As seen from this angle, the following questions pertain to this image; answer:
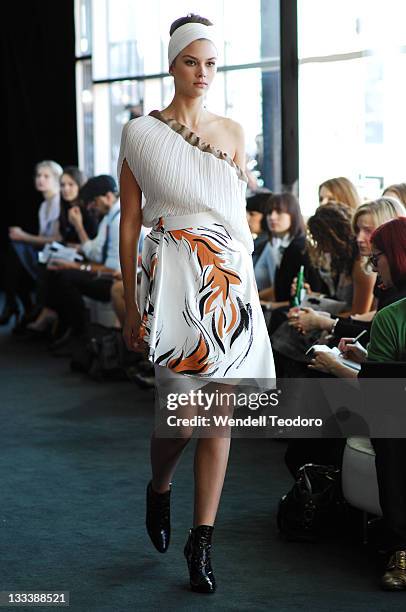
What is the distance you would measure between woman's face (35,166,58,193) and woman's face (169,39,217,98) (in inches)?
215

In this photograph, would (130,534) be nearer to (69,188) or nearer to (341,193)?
(341,193)

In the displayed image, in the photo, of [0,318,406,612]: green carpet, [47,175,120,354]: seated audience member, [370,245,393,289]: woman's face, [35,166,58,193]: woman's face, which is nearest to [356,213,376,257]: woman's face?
[0,318,406,612]: green carpet

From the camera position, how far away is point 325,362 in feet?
11.2

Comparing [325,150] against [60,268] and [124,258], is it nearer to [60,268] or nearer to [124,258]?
[60,268]

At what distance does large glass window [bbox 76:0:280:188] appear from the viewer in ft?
23.3

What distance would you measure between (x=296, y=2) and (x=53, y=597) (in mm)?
4808

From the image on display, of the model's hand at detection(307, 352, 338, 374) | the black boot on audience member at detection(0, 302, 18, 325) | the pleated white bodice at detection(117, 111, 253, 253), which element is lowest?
the black boot on audience member at detection(0, 302, 18, 325)

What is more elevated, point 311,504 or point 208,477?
point 208,477

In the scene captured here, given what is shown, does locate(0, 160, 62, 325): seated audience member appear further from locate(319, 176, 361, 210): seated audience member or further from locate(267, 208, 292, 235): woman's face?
locate(319, 176, 361, 210): seated audience member

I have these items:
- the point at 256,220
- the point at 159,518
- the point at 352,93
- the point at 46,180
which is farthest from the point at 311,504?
the point at 46,180

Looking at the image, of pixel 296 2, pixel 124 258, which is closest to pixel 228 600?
pixel 124 258

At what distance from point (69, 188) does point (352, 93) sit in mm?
2343

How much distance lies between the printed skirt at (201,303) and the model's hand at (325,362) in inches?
28.6

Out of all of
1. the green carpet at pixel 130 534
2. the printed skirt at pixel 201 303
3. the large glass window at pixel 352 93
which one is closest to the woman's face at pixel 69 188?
the large glass window at pixel 352 93
